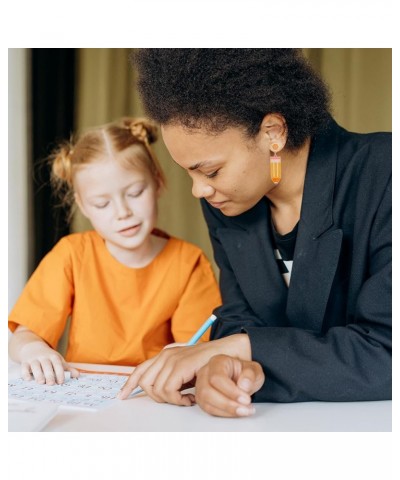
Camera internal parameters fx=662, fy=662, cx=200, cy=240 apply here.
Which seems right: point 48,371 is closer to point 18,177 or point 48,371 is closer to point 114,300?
point 114,300

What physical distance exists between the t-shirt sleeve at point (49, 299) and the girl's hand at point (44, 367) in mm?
201

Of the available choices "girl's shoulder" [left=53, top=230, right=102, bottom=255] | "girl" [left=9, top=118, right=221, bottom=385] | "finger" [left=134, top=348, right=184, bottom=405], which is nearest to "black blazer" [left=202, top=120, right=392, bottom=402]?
"finger" [left=134, top=348, right=184, bottom=405]

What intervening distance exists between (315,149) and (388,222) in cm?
18

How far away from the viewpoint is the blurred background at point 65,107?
1.57 meters

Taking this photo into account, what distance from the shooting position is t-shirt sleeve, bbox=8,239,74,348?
141 centimetres

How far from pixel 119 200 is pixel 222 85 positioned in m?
0.51

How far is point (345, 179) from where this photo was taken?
103 centimetres

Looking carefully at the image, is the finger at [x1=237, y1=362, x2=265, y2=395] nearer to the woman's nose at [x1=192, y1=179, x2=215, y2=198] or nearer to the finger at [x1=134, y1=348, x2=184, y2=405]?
the finger at [x1=134, y1=348, x2=184, y2=405]

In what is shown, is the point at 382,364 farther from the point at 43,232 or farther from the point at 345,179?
the point at 43,232

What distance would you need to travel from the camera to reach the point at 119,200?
1387 millimetres

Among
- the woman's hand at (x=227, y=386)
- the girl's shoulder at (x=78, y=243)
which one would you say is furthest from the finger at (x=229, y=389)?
the girl's shoulder at (x=78, y=243)

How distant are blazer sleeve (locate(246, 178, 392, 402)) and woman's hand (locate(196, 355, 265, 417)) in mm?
42
